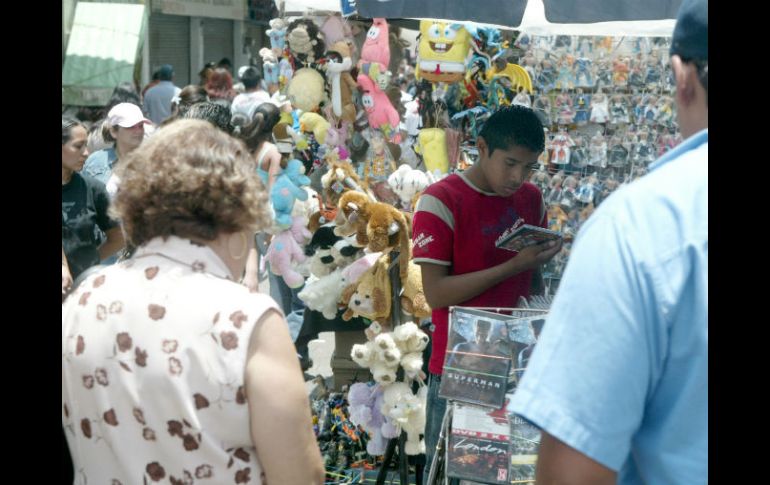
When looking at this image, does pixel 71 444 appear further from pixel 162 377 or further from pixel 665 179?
pixel 665 179

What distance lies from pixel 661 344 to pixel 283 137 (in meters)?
4.92

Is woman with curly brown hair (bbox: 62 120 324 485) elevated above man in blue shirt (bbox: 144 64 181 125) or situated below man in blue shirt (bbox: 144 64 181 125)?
below

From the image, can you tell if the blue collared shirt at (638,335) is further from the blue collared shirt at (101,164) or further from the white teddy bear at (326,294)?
the blue collared shirt at (101,164)

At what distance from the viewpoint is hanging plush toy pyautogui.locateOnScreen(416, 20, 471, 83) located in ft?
19.3

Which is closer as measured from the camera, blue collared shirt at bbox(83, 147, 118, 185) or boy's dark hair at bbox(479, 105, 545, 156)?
boy's dark hair at bbox(479, 105, 545, 156)

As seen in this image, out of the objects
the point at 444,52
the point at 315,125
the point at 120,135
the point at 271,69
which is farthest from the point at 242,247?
the point at 271,69

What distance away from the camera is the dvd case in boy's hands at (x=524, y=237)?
2971 millimetres

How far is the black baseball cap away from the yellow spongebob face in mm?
4572

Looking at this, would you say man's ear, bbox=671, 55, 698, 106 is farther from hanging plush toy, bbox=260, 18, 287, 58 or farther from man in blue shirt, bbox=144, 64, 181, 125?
man in blue shirt, bbox=144, 64, 181, 125

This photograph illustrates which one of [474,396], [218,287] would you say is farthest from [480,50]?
[218,287]

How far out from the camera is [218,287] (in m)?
1.77

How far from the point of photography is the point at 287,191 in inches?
227

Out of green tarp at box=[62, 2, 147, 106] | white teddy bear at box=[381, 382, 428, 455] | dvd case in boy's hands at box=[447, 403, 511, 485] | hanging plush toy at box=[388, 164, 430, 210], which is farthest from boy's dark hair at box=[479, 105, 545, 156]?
green tarp at box=[62, 2, 147, 106]

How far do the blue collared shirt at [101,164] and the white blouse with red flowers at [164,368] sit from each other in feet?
12.1
